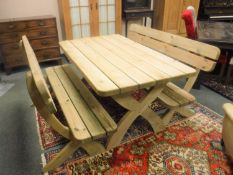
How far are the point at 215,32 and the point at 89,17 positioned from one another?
2.01 m

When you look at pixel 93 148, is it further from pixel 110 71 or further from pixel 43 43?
pixel 43 43

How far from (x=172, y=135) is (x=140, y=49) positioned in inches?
33.2

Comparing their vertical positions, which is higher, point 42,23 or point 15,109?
point 42,23

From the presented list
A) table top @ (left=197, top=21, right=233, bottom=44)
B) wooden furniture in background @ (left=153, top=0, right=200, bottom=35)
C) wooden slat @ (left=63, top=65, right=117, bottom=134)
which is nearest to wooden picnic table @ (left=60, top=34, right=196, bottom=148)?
wooden slat @ (left=63, top=65, right=117, bottom=134)

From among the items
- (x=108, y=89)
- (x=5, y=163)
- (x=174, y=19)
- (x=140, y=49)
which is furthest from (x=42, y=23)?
(x=174, y=19)

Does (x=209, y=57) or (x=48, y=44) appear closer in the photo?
(x=209, y=57)

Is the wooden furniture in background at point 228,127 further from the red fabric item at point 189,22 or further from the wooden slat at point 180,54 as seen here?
the red fabric item at point 189,22

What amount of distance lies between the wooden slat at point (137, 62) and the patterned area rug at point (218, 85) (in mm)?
1477

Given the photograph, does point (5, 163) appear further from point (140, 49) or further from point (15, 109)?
point (140, 49)

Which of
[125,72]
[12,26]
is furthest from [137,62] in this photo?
[12,26]

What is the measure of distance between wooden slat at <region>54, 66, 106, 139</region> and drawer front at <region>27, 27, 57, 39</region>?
1384 millimetres

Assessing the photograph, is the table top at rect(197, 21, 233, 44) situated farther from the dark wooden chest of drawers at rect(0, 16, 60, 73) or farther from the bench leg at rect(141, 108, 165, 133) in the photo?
the dark wooden chest of drawers at rect(0, 16, 60, 73)

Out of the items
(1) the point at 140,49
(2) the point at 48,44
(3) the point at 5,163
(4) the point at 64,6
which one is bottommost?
(3) the point at 5,163

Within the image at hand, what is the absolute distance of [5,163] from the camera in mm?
1630
